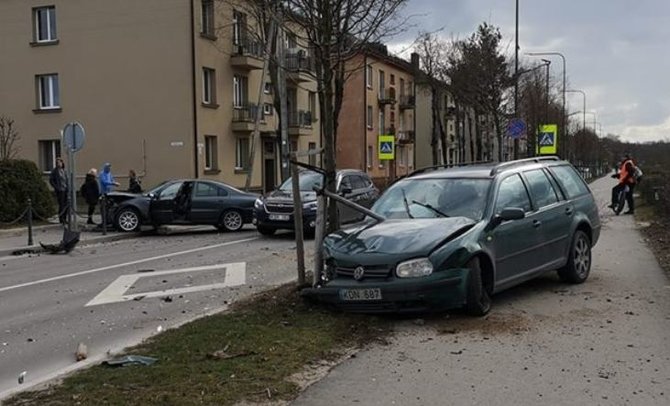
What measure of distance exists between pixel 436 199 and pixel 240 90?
29.6m

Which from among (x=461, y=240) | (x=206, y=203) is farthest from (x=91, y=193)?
(x=461, y=240)

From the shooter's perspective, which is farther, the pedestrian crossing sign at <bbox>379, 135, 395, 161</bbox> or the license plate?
the pedestrian crossing sign at <bbox>379, 135, 395, 161</bbox>

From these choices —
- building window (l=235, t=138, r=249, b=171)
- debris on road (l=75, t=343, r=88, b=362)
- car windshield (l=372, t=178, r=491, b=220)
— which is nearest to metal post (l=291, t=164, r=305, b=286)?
car windshield (l=372, t=178, r=491, b=220)

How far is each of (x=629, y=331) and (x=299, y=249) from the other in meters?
3.52

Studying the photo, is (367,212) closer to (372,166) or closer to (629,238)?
(629,238)

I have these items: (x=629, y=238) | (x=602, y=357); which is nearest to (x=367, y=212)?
(x=602, y=357)

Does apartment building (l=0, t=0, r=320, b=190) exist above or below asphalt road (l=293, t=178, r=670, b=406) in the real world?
above

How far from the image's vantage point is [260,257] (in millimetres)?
13883

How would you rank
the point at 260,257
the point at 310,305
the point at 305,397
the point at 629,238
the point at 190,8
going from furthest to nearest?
the point at 190,8, the point at 629,238, the point at 260,257, the point at 310,305, the point at 305,397

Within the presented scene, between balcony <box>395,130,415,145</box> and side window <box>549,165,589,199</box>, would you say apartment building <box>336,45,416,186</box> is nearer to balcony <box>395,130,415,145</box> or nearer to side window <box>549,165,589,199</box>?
balcony <box>395,130,415,145</box>

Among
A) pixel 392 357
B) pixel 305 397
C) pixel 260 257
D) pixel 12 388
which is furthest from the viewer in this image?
pixel 260 257

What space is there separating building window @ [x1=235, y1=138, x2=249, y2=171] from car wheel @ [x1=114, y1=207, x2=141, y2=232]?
644 inches

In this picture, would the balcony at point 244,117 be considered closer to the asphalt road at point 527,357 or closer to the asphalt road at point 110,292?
the asphalt road at point 110,292

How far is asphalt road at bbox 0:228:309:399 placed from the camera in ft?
23.4
